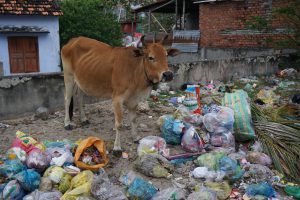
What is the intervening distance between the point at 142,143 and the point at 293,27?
24.7 ft

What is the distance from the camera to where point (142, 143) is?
15.0 feet

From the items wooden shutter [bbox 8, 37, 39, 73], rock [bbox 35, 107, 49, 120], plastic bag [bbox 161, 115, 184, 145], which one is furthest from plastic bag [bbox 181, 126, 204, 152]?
wooden shutter [bbox 8, 37, 39, 73]

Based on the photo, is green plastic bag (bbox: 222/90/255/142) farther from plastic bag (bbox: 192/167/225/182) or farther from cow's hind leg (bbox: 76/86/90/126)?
cow's hind leg (bbox: 76/86/90/126)

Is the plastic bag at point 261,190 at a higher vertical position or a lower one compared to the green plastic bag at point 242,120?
lower

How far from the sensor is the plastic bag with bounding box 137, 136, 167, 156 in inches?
176

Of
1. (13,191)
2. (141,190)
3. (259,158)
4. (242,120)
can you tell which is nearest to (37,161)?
(13,191)

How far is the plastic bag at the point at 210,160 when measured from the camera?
421 centimetres

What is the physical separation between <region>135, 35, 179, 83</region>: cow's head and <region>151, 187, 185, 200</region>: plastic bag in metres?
1.35

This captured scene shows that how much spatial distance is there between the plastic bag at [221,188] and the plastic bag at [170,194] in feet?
1.24

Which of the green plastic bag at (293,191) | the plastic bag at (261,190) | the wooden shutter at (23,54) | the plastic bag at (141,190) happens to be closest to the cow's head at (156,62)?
the plastic bag at (141,190)

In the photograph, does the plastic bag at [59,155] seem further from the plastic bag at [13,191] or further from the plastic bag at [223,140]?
the plastic bag at [223,140]

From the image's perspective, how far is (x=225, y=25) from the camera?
13531 millimetres

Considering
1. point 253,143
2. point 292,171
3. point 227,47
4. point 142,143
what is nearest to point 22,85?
point 142,143

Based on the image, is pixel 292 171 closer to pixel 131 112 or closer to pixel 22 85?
pixel 131 112
